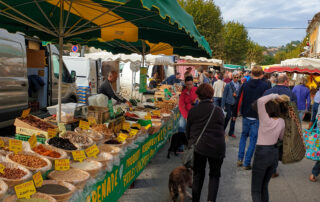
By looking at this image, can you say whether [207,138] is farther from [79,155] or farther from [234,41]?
[234,41]

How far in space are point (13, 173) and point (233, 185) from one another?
12.4 feet

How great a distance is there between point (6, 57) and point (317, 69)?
35.3 feet

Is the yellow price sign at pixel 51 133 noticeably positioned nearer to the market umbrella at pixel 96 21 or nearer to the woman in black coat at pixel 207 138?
the market umbrella at pixel 96 21

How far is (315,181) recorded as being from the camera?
5195 mm

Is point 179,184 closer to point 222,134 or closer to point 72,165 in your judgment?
point 222,134

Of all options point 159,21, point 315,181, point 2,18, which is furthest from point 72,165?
point 315,181

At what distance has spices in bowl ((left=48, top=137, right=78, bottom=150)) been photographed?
2977mm

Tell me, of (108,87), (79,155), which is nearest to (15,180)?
(79,155)

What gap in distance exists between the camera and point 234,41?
5088 centimetres

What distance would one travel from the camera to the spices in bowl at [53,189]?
220 centimetres

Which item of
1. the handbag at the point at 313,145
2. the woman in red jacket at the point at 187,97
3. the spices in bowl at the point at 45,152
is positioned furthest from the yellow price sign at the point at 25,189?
the handbag at the point at 313,145

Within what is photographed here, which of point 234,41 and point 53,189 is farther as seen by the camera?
point 234,41

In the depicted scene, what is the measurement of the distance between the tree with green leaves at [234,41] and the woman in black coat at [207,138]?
48899 mm

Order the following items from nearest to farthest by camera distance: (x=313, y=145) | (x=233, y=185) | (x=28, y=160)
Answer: (x=28, y=160) < (x=313, y=145) < (x=233, y=185)
